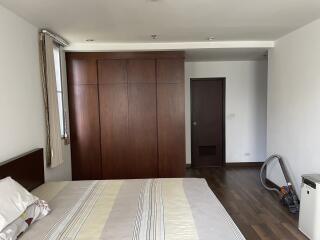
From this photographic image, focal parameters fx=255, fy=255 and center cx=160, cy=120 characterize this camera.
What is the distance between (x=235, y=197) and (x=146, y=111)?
2.03 m

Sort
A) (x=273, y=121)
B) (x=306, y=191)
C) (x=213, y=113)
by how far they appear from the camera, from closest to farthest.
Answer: (x=306, y=191), (x=273, y=121), (x=213, y=113)

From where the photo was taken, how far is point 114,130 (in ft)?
14.7

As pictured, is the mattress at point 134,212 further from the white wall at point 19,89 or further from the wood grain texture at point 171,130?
the wood grain texture at point 171,130

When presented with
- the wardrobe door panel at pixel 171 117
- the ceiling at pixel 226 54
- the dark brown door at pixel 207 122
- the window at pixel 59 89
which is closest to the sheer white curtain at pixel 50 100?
the window at pixel 59 89

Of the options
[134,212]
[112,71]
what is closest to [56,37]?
[112,71]

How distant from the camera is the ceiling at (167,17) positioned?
2.56 meters

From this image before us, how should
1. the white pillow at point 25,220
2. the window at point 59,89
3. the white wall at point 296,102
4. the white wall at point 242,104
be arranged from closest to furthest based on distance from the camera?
the white pillow at point 25,220 → the white wall at point 296,102 → the window at point 59,89 → the white wall at point 242,104

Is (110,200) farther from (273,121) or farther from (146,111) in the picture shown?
(273,121)

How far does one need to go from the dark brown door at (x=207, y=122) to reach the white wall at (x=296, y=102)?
1465 mm

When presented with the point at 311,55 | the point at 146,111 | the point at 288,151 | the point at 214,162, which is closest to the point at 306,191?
the point at 288,151

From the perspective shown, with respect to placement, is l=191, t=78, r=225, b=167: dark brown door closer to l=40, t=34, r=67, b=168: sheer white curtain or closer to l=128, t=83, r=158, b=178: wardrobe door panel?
l=128, t=83, r=158, b=178: wardrobe door panel

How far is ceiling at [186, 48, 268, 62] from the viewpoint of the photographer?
177 inches

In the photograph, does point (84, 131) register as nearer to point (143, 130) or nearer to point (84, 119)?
point (84, 119)

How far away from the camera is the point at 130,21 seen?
3.11 metres
